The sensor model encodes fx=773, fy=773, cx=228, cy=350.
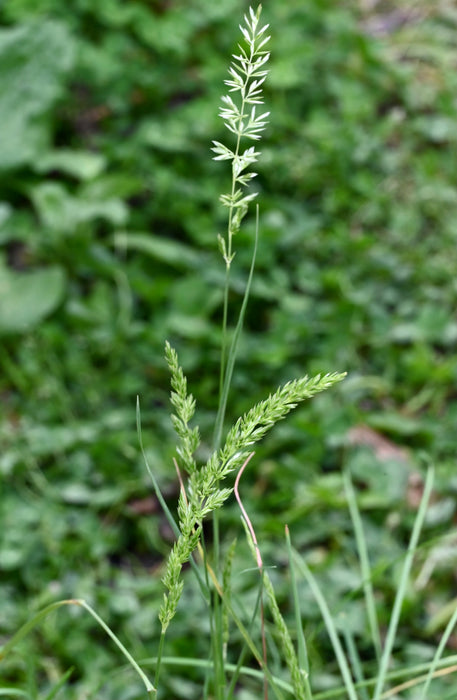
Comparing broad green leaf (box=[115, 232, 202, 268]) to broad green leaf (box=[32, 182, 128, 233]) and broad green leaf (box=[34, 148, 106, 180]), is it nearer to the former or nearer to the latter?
broad green leaf (box=[32, 182, 128, 233])

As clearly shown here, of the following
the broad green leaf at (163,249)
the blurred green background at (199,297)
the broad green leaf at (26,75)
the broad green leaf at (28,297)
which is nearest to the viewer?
the blurred green background at (199,297)

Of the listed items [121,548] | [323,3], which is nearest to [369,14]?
[323,3]

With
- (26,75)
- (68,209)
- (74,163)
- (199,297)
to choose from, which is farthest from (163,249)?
(26,75)

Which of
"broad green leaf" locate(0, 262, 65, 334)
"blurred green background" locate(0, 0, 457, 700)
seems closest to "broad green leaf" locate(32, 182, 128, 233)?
"blurred green background" locate(0, 0, 457, 700)

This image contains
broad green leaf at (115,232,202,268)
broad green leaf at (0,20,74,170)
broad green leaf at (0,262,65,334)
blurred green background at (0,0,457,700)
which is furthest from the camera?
broad green leaf at (0,20,74,170)

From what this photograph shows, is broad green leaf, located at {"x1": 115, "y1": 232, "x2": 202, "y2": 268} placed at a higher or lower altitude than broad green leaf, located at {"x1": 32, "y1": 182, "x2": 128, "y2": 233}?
lower

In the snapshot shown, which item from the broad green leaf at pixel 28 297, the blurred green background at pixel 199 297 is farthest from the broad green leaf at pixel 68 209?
the broad green leaf at pixel 28 297

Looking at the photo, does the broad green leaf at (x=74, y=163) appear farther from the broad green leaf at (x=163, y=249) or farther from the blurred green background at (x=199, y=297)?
Answer: the broad green leaf at (x=163, y=249)
